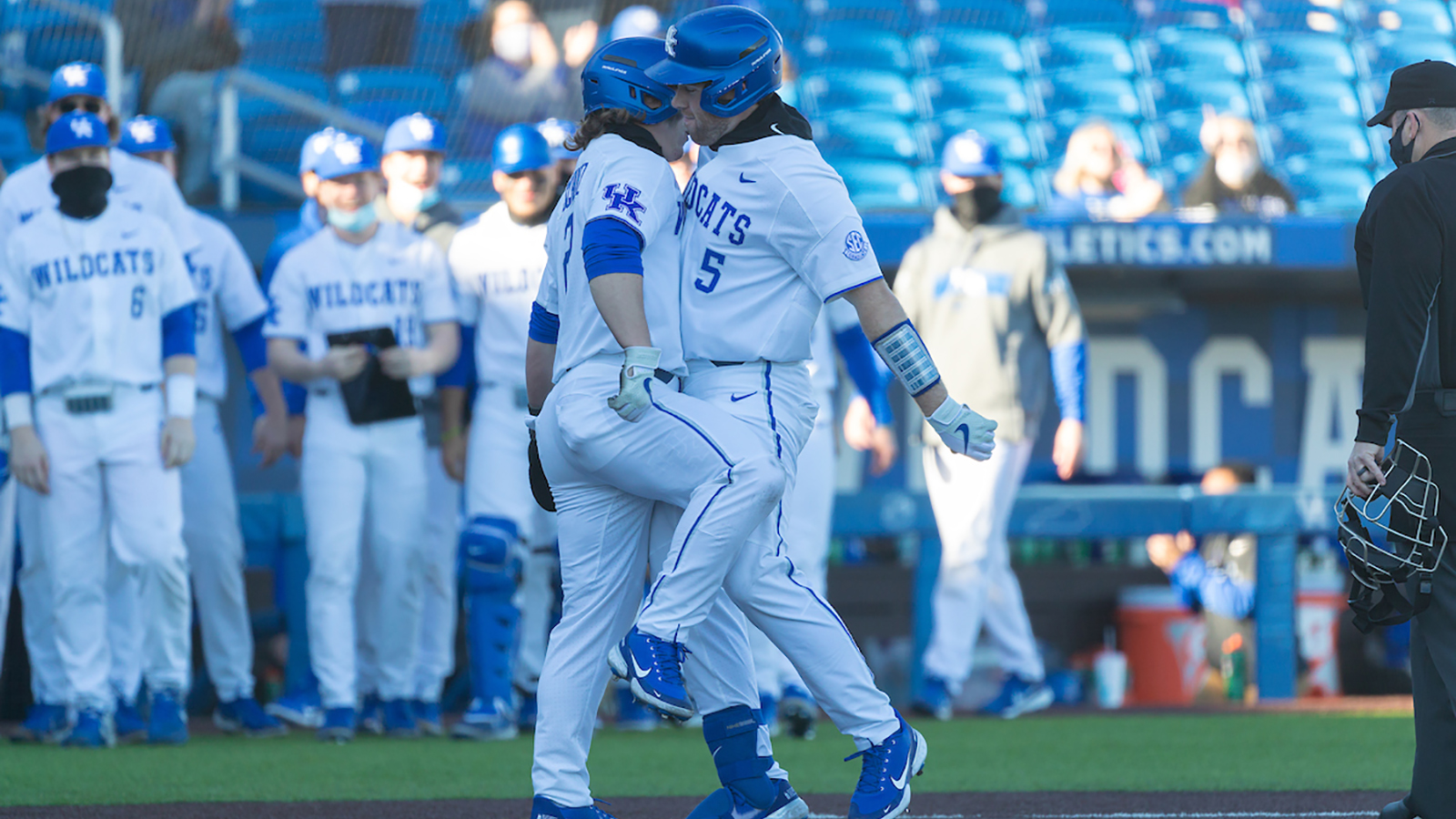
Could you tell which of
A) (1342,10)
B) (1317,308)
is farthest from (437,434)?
(1342,10)

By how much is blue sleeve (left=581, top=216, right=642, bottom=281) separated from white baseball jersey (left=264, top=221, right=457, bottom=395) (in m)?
2.86

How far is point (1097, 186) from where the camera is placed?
9156 mm

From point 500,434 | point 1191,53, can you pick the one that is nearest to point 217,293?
point 500,434

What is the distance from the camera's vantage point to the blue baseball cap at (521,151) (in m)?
6.13

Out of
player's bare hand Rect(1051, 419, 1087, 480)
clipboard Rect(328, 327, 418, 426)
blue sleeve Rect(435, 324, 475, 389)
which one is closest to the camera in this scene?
clipboard Rect(328, 327, 418, 426)

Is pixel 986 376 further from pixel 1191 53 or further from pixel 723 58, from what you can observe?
pixel 1191 53

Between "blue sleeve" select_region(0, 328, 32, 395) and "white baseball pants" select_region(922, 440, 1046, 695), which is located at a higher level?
"blue sleeve" select_region(0, 328, 32, 395)

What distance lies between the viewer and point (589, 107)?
12.7 ft

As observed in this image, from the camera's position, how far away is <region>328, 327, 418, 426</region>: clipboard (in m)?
6.11

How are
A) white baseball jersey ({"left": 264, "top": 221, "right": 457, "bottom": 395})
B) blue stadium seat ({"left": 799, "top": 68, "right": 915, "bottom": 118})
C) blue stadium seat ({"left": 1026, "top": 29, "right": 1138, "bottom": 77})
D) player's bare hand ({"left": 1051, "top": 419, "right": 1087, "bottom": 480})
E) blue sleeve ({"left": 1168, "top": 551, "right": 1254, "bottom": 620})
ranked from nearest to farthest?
1. white baseball jersey ({"left": 264, "top": 221, "right": 457, "bottom": 395})
2. player's bare hand ({"left": 1051, "top": 419, "right": 1087, "bottom": 480})
3. blue sleeve ({"left": 1168, "top": 551, "right": 1254, "bottom": 620})
4. blue stadium seat ({"left": 799, "top": 68, "right": 915, "bottom": 118})
5. blue stadium seat ({"left": 1026, "top": 29, "right": 1138, "bottom": 77})

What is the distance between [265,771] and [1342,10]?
29.4 ft

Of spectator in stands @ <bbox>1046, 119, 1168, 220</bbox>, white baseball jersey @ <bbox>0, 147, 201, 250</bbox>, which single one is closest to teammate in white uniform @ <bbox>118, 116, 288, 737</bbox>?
white baseball jersey @ <bbox>0, 147, 201, 250</bbox>

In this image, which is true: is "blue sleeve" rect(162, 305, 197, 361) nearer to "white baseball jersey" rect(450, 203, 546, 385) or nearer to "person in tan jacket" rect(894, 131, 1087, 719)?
"white baseball jersey" rect(450, 203, 546, 385)

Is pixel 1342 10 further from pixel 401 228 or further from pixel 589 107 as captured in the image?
pixel 589 107
